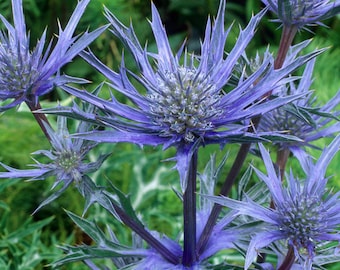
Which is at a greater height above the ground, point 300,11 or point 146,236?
point 300,11

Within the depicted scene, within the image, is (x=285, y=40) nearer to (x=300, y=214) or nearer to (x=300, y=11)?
(x=300, y=11)

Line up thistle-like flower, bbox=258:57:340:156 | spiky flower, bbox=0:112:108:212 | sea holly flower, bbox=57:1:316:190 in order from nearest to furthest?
sea holly flower, bbox=57:1:316:190 < spiky flower, bbox=0:112:108:212 < thistle-like flower, bbox=258:57:340:156

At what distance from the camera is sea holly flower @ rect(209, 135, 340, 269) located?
74cm

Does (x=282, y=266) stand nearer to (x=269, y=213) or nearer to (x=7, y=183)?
(x=269, y=213)

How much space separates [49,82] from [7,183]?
1.93 feet

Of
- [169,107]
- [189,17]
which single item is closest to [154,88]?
[169,107]

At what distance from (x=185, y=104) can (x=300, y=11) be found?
240mm

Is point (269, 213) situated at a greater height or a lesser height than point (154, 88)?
lesser

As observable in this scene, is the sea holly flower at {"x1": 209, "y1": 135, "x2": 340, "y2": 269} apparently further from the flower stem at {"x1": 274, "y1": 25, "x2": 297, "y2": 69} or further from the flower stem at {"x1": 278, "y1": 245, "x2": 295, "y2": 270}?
the flower stem at {"x1": 274, "y1": 25, "x2": 297, "y2": 69}

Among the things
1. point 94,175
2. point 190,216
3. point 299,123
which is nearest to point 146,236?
Answer: point 190,216

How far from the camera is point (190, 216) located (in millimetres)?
785

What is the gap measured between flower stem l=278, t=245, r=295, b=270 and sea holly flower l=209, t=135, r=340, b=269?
0.10 feet

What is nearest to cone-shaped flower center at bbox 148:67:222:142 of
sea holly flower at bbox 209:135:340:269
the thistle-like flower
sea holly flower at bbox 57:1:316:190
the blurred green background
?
sea holly flower at bbox 57:1:316:190

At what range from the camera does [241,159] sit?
84cm
